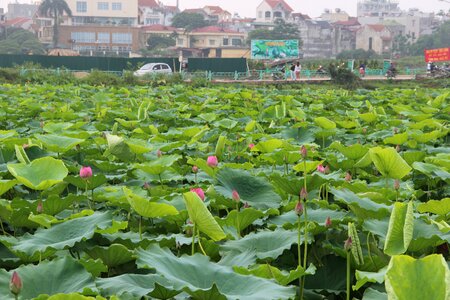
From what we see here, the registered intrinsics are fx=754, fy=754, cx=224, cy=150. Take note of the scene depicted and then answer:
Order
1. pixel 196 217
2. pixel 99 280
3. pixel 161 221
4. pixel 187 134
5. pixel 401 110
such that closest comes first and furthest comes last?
1. pixel 99 280
2. pixel 196 217
3. pixel 161 221
4. pixel 187 134
5. pixel 401 110

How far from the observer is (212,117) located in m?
4.29

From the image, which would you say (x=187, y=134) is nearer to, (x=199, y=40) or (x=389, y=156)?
(x=389, y=156)

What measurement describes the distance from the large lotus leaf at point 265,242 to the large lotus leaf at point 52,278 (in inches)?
14.2

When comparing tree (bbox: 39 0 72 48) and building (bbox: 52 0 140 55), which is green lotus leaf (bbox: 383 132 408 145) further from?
tree (bbox: 39 0 72 48)

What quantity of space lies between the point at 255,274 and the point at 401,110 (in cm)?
362

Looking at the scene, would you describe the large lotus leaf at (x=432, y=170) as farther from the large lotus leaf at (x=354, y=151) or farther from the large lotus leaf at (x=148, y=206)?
the large lotus leaf at (x=148, y=206)

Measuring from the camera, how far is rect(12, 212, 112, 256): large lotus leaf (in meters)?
1.49

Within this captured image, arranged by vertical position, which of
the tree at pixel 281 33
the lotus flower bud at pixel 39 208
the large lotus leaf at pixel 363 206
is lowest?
the lotus flower bud at pixel 39 208

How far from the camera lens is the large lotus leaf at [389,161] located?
6.31 ft

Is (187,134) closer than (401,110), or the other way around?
(187,134)

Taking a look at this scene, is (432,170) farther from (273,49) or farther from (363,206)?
(273,49)

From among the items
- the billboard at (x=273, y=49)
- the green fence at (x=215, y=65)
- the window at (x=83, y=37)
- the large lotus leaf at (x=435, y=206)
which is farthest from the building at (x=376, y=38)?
the large lotus leaf at (x=435, y=206)

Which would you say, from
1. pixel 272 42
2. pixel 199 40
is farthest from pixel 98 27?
pixel 272 42

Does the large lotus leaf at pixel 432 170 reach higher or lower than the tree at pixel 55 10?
lower
